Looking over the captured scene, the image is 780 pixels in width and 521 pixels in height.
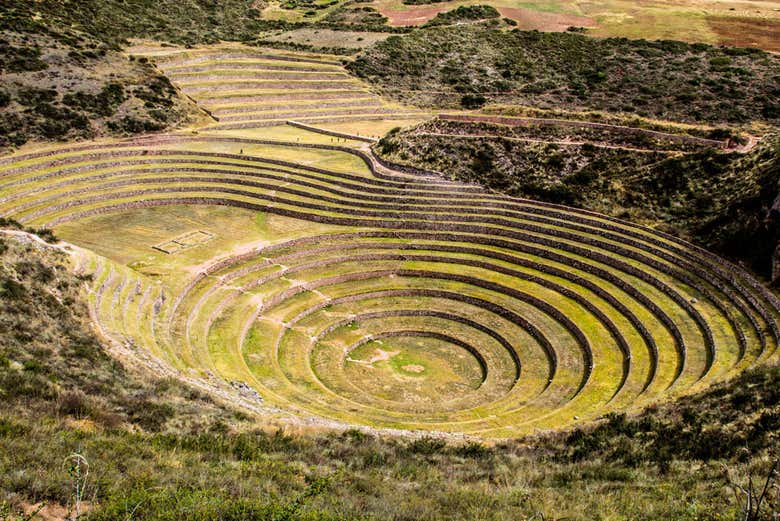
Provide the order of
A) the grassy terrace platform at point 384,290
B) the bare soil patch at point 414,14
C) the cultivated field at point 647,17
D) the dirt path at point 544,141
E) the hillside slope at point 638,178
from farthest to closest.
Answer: the bare soil patch at point 414,14
the cultivated field at point 647,17
the dirt path at point 544,141
the hillside slope at point 638,178
the grassy terrace platform at point 384,290

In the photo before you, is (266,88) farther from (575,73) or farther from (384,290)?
(384,290)

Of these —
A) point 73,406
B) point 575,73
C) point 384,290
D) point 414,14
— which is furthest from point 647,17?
point 73,406

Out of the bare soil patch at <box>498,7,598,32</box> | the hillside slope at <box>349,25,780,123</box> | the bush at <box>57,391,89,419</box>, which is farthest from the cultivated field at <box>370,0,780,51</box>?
the bush at <box>57,391,89,419</box>

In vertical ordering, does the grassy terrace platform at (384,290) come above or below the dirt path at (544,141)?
below

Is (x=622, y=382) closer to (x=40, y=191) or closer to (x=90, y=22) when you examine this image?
(x=40, y=191)

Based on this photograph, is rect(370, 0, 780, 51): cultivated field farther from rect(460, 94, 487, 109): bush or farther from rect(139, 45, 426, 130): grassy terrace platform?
rect(139, 45, 426, 130): grassy terrace platform

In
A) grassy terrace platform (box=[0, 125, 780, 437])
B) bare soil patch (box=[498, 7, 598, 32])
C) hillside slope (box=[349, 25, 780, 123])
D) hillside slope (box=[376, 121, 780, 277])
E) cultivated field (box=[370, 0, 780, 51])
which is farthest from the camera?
bare soil patch (box=[498, 7, 598, 32])

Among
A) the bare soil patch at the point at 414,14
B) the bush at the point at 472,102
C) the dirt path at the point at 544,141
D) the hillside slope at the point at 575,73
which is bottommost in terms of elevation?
the dirt path at the point at 544,141

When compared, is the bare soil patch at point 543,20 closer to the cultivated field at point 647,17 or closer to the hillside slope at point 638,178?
the cultivated field at point 647,17

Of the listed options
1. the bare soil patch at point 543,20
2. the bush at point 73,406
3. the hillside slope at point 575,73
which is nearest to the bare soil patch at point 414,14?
the hillside slope at point 575,73

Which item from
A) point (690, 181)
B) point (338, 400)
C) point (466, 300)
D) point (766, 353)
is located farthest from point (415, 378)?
point (690, 181)
